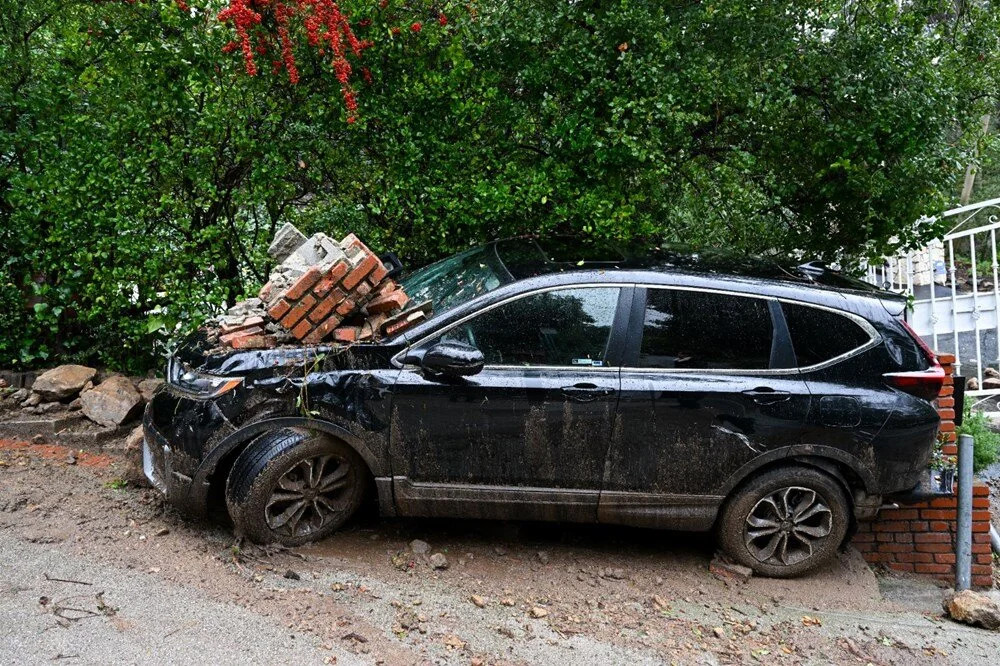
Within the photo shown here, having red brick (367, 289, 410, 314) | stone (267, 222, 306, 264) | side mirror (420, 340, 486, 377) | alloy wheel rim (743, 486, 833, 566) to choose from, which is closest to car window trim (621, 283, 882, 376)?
alloy wheel rim (743, 486, 833, 566)

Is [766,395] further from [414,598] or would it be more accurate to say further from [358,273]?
[358,273]

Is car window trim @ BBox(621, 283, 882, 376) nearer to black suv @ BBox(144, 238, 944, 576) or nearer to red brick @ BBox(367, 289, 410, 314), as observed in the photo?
black suv @ BBox(144, 238, 944, 576)

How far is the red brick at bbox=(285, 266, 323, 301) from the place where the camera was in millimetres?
4551

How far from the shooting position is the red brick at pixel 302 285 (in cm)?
455

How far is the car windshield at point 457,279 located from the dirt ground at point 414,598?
1.37 m

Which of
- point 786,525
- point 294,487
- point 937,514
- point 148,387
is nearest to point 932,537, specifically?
point 937,514

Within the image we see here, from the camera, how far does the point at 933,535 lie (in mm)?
5371

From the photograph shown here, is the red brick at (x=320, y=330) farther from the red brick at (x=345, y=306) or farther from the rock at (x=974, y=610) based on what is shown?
the rock at (x=974, y=610)

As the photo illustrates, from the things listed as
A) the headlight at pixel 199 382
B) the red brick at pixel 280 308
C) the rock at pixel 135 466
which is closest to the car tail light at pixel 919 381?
the red brick at pixel 280 308

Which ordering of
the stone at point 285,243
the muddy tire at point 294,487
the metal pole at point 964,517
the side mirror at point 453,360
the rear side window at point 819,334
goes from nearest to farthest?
the side mirror at point 453,360 → the muddy tire at point 294,487 → the rear side window at point 819,334 → the metal pole at point 964,517 → the stone at point 285,243

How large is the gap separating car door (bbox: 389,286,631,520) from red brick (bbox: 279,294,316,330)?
62cm

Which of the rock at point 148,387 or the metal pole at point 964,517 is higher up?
the rock at point 148,387

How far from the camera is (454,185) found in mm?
6289

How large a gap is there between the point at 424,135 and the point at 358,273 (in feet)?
6.65
